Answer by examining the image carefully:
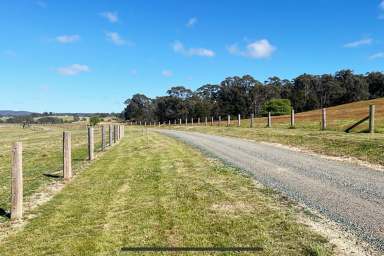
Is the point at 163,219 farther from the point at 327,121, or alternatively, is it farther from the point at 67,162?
the point at 327,121

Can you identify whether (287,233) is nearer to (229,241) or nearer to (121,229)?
(229,241)

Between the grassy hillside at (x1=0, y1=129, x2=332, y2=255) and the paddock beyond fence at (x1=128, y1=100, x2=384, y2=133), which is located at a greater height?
the paddock beyond fence at (x1=128, y1=100, x2=384, y2=133)

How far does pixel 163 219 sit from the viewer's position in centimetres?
800

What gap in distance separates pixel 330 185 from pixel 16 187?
689cm

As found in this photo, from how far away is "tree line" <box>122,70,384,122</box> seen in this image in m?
133

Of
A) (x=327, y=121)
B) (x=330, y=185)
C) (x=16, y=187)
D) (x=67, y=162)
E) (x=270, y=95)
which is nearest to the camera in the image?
(x=16, y=187)

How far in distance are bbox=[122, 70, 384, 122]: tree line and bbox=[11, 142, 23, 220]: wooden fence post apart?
12050 cm

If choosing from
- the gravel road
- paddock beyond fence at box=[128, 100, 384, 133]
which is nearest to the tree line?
paddock beyond fence at box=[128, 100, 384, 133]

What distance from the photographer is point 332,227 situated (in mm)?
7191

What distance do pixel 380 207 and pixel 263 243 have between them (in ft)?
10.1

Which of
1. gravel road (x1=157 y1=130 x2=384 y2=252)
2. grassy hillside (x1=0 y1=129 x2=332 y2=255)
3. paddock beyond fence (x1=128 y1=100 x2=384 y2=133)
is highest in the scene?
paddock beyond fence (x1=128 y1=100 x2=384 y2=133)

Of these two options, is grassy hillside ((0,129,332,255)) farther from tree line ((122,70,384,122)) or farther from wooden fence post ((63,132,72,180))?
tree line ((122,70,384,122))

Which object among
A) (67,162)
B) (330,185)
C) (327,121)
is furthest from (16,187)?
(327,121)

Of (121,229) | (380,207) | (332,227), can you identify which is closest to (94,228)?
(121,229)
